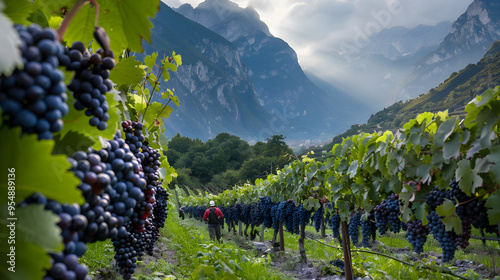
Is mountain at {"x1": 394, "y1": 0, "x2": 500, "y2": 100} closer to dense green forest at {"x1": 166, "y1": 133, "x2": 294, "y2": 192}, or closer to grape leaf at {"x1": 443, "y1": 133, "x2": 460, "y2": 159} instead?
dense green forest at {"x1": 166, "y1": 133, "x2": 294, "y2": 192}

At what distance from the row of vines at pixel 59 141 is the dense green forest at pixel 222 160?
4961 centimetres

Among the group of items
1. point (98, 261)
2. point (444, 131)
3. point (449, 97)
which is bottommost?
point (98, 261)

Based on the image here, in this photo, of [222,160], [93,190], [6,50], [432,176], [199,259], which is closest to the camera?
[6,50]

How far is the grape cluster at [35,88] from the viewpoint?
0.61 meters

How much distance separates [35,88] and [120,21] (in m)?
0.80

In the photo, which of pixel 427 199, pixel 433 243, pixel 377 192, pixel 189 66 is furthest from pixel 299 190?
pixel 189 66

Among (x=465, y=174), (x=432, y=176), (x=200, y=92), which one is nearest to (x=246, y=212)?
(x=432, y=176)

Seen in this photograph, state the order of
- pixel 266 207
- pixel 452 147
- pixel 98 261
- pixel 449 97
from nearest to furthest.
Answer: pixel 452 147 < pixel 98 261 < pixel 266 207 < pixel 449 97

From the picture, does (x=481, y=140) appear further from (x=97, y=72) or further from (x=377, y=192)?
(x=97, y=72)

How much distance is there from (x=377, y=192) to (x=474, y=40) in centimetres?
20213

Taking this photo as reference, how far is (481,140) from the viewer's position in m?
2.37

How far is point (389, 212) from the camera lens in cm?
391

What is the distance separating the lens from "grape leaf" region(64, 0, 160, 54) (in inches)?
47.2

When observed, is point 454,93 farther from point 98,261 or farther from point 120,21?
point 120,21
